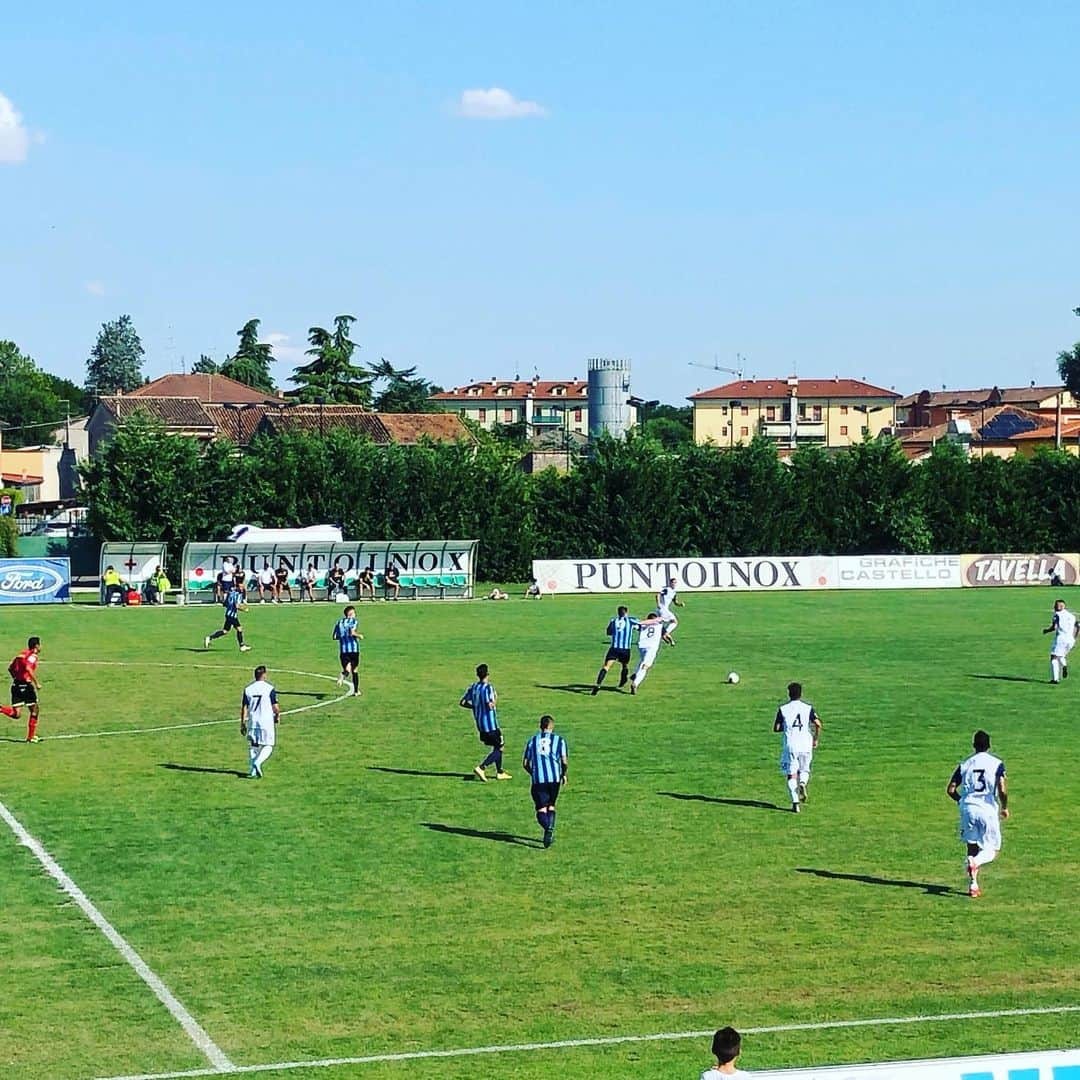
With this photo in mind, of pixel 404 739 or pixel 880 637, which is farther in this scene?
pixel 880 637

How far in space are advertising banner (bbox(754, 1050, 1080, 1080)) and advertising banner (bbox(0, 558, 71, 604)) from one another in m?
59.7

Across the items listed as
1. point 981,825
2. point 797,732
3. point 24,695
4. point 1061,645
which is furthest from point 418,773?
point 1061,645

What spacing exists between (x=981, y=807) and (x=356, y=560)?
50.7 metres

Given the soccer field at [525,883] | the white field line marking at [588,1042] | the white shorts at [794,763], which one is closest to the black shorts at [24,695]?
the soccer field at [525,883]

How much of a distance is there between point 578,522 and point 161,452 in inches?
790

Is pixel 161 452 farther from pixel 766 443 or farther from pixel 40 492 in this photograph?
pixel 40 492

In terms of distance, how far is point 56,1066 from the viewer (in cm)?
1369

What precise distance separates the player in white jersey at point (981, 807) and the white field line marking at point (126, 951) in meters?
9.11

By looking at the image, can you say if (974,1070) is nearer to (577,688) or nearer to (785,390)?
(577,688)

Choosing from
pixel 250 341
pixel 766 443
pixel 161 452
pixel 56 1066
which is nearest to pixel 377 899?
pixel 56 1066

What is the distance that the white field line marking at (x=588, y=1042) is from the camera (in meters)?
13.7

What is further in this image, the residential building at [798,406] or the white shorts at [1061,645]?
the residential building at [798,406]

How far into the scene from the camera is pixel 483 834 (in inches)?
891

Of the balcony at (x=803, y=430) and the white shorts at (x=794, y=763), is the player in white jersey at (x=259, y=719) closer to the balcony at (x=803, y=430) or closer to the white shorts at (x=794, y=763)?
the white shorts at (x=794, y=763)
